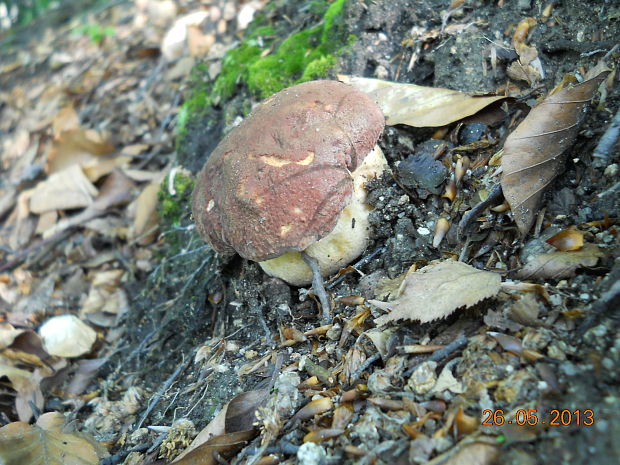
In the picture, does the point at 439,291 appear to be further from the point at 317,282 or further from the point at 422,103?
the point at 422,103

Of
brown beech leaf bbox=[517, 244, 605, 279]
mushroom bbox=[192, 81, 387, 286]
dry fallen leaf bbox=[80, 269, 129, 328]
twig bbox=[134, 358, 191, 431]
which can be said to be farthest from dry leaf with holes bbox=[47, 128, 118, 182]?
brown beech leaf bbox=[517, 244, 605, 279]

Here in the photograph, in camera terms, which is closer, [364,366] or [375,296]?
[364,366]

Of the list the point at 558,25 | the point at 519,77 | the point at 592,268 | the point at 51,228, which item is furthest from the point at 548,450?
the point at 51,228

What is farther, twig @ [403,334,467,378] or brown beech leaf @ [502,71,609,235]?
brown beech leaf @ [502,71,609,235]

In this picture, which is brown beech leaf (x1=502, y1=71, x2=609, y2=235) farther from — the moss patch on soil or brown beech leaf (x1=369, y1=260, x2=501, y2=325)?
the moss patch on soil

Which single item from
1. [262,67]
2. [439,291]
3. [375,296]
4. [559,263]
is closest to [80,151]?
[262,67]

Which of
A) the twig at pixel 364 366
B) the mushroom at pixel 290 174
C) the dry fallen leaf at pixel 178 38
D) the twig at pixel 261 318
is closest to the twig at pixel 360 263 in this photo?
the mushroom at pixel 290 174
